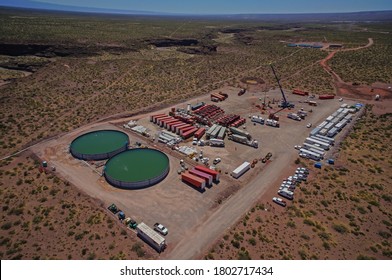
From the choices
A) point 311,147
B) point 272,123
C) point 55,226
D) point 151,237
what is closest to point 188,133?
point 272,123

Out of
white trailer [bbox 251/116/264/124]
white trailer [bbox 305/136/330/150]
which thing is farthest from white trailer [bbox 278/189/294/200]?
white trailer [bbox 251/116/264/124]

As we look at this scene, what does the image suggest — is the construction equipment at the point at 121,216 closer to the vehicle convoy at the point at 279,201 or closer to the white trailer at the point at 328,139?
the vehicle convoy at the point at 279,201

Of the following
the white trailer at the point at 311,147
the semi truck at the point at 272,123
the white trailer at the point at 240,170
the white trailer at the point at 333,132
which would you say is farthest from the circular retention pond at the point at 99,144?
the white trailer at the point at 333,132

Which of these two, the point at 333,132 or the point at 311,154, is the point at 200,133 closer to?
the point at 311,154

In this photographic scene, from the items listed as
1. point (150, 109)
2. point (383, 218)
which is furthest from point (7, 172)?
point (383, 218)

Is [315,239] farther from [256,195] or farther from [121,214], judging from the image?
[121,214]
